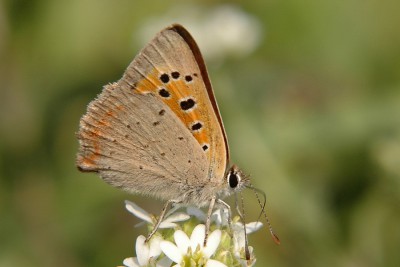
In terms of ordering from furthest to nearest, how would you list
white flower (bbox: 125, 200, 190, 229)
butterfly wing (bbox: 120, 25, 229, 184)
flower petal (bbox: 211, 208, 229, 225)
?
butterfly wing (bbox: 120, 25, 229, 184) < flower petal (bbox: 211, 208, 229, 225) < white flower (bbox: 125, 200, 190, 229)

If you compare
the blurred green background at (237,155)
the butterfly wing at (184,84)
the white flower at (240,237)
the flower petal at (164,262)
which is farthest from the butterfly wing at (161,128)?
the blurred green background at (237,155)

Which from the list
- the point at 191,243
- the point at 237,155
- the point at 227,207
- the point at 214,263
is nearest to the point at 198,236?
the point at 191,243

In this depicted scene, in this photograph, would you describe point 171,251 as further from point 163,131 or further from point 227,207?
point 163,131

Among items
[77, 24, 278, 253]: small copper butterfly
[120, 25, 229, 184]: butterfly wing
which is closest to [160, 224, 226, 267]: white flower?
[77, 24, 278, 253]: small copper butterfly

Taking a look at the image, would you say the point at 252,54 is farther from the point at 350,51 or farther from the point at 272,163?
the point at 272,163

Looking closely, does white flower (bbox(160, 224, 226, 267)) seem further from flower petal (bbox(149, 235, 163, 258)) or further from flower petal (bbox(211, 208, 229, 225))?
flower petal (bbox(211, 208, 229, 225))

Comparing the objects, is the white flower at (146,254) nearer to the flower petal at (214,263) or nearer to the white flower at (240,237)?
the flower petal at (214,263)
